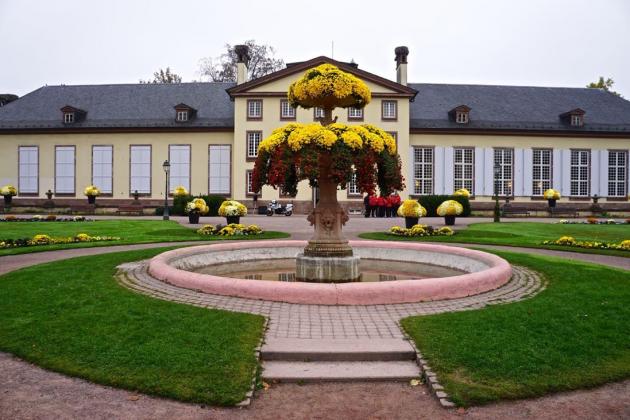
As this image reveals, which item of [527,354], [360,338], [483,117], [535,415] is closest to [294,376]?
[360,338]

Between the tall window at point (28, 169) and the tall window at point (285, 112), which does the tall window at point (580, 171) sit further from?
the tall window at point (28, 169)

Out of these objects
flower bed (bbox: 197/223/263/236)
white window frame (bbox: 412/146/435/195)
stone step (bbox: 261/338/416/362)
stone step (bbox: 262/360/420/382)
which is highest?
white window frame (bbox: 412/146/435/195)

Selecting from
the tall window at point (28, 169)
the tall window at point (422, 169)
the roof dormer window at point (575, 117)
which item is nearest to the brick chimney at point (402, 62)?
the tall window at point (422, 169)

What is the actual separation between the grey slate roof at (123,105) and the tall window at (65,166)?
85.3 inches

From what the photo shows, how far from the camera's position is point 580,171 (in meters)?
44.2

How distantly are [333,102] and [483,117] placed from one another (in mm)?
37728

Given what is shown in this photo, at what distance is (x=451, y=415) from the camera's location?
405 centimetres

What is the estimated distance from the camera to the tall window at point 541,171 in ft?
144

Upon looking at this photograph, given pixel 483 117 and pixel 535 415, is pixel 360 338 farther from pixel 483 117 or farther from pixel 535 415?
pixel 483 117

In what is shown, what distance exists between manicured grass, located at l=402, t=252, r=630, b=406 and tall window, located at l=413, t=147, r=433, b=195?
35955 mm

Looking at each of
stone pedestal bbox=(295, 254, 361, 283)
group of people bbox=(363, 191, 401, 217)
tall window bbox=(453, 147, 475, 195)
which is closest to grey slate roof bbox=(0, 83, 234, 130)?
group of people bbox=(363, 191, 401, 217)

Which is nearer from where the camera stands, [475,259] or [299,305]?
[299,305]

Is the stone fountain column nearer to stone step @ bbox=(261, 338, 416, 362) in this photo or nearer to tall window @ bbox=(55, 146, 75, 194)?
stone step @ bbox=(261, 338, 416, 362)

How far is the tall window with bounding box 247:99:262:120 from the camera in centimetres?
4153
